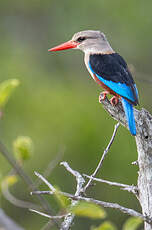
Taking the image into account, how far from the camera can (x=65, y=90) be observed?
12.5m

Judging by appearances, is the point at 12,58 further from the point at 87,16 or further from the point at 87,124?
the point at 87,124

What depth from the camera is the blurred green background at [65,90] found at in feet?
33.6

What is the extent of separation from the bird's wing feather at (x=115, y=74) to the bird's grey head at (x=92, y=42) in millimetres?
282

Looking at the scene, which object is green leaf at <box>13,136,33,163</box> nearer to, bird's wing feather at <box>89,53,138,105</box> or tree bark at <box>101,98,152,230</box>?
tree bark at <box>101,98,152,230</box>

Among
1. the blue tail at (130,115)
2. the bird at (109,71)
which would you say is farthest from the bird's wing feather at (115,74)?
the blue tail at (130,115)

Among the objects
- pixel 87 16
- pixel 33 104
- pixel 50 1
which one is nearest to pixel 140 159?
pixel 33 104

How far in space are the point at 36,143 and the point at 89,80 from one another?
313 cm

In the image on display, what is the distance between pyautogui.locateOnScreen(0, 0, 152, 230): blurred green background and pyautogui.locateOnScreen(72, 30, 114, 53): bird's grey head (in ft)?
13.7

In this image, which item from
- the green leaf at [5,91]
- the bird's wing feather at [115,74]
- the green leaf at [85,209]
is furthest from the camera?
the bird's wing feather at [115,74]

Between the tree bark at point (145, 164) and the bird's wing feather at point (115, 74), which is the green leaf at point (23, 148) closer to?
the tree bark at point (145, 164)

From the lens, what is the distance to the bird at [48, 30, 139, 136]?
340 centimetres

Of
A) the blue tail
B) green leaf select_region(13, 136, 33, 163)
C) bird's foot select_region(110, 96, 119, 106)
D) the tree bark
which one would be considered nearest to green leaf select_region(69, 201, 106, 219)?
green leaf select_region(13, 136, 33, 163)

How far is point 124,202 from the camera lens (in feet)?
33.8

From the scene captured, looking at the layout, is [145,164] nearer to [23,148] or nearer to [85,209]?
[23,148]
